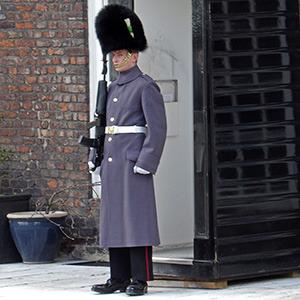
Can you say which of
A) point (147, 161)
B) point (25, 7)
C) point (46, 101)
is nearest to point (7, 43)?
point (25, 7)

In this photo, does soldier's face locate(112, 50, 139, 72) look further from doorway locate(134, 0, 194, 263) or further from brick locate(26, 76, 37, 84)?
brick locate(26, 76, 37, 84)

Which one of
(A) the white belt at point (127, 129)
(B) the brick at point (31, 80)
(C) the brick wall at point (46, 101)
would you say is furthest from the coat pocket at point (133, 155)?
(B) the brick at point (31, 80)

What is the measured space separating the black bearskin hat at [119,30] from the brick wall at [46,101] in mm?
2133

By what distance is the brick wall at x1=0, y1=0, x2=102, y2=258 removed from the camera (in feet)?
31.0

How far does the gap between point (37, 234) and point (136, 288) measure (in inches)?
88.3

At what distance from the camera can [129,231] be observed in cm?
715

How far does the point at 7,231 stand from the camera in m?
9.52

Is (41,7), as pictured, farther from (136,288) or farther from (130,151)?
(136,288)

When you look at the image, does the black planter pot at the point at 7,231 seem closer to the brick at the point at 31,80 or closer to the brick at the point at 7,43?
the brick at the point at 31,80

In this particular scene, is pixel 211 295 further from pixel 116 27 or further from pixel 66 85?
pixel 66 85

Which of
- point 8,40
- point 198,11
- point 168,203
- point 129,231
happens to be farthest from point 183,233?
point 8,40

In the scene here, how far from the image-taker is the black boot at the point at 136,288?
719cm

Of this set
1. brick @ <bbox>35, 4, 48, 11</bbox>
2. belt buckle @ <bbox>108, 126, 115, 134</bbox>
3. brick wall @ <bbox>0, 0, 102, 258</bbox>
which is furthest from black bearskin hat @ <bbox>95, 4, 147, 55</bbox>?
brick @ <bbox>35, 4, 48, 11</bbox>

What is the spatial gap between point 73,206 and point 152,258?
2002mm
